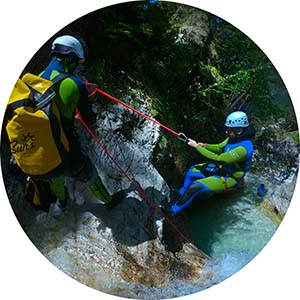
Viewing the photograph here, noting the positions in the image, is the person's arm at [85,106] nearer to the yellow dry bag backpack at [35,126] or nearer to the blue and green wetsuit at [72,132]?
the blue and green wetsuit at [72,132]

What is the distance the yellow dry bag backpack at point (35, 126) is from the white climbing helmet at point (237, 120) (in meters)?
0.98

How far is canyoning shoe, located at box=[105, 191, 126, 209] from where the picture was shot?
317 cm

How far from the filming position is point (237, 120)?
3148 millimetres

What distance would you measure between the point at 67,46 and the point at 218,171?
46.2 inches

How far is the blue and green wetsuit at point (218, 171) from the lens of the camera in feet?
10.3

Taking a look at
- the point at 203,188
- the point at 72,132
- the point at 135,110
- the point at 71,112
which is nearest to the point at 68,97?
the point at 71,112

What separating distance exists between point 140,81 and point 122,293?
131cm

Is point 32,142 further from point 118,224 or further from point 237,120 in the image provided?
point 237,120

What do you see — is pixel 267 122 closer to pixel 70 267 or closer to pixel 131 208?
pixel 131 208

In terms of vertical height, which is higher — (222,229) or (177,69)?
(177,69)

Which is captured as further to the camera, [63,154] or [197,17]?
[197,17]

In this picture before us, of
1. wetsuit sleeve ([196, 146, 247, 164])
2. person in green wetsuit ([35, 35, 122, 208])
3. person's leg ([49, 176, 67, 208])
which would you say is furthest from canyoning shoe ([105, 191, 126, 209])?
wetsuit sleeve ([196, 146, 247, 164])

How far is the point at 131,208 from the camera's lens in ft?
10.4

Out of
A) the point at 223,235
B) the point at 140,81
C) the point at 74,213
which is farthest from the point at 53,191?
the point at 223,235
